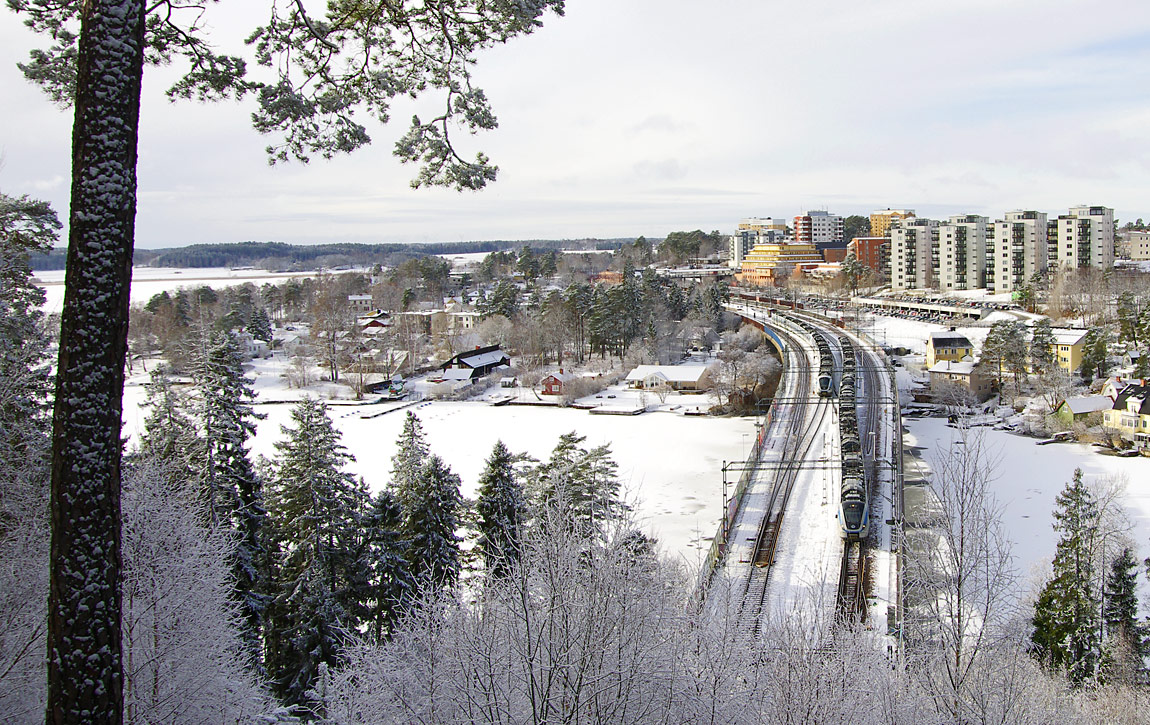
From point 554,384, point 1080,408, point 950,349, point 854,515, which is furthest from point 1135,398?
point 554,384

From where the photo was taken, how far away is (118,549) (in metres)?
2.79

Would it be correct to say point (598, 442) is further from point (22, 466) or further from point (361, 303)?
point (361, 303)

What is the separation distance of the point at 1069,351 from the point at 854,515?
22774 millimetres

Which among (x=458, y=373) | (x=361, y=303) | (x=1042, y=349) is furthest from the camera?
(x=361, y=303)

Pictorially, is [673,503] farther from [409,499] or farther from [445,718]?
[445,718]

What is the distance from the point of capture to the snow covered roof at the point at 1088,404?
25.9 meters

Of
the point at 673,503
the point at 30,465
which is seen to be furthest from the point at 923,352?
the point at 30,465

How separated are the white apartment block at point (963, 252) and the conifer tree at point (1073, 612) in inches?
2152

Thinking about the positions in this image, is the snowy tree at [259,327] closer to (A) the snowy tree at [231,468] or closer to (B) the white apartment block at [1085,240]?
(A) the snowy tree at [231,468]

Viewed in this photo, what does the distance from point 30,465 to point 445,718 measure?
5209 mm

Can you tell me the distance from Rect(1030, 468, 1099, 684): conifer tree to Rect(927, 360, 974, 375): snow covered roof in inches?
919

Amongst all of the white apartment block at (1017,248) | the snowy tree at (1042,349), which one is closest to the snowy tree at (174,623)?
the snowy tree at (1042,349)

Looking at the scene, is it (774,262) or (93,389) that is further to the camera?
(774,262)

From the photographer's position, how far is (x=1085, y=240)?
2116 inches
